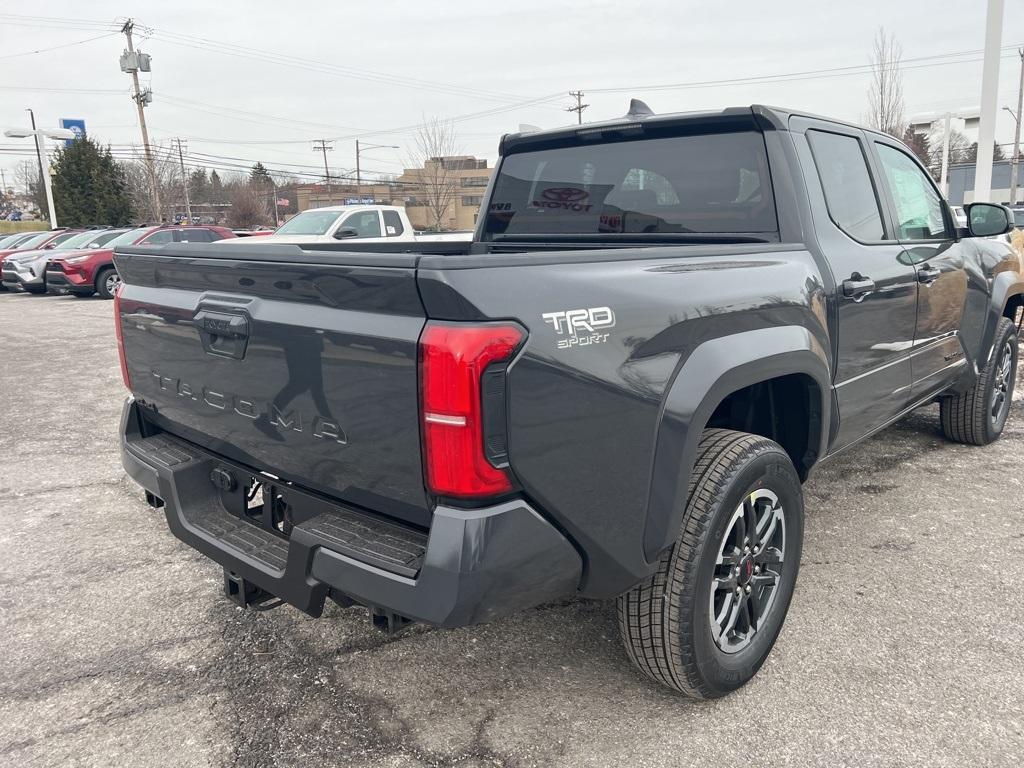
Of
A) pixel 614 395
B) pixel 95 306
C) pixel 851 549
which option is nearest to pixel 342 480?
pixel 614 395

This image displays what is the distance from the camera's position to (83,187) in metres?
39.6

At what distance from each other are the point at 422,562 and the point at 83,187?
44827 mm

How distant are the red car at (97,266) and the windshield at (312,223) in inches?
149

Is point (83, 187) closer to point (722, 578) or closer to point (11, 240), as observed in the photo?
point (11, 240)

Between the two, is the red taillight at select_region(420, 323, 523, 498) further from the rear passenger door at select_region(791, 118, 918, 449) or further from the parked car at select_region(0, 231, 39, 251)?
the parked car at select_region(0, 231, 39, 251)

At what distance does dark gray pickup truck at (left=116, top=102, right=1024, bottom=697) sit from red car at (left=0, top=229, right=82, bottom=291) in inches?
830

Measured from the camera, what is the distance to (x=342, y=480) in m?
2.10

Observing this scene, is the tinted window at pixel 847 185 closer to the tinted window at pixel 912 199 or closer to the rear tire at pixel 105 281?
the tinted window at pixel 912 199

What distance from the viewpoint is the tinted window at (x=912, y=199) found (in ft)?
12.5

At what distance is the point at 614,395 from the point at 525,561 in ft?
1.59

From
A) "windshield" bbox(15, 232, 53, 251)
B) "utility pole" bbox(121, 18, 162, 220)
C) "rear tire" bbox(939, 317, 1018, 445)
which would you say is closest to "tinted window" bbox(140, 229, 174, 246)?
"windshield" bbox(15, 232, 53, 251)

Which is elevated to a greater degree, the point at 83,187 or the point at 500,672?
the point at 83,187

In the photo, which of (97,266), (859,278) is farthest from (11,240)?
(859,278)

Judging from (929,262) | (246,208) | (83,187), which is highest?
(83,187)
